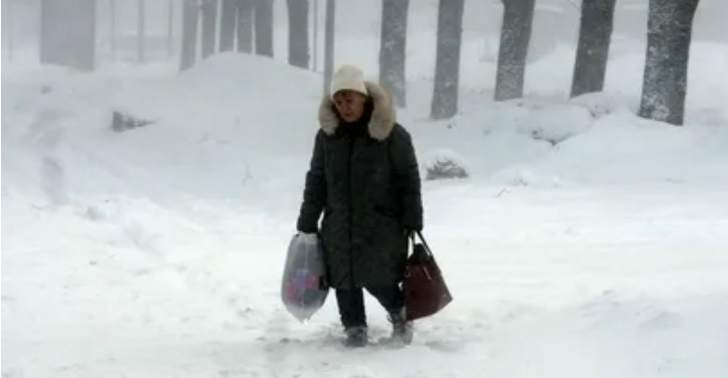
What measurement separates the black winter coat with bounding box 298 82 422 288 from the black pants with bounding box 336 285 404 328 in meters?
0.11

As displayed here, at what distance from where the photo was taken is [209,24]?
3909 centimetres

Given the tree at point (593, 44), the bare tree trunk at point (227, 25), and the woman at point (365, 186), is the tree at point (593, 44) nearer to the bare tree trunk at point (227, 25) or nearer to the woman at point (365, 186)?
the woman at point (365, 186)

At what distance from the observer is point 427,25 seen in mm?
65750

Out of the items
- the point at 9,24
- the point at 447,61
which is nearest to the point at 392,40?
the point at 447,61

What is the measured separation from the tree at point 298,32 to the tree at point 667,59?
13932mm

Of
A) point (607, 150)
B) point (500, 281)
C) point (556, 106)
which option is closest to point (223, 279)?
point (500, 281)

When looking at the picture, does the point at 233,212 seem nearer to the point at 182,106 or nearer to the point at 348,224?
the point at 348,224

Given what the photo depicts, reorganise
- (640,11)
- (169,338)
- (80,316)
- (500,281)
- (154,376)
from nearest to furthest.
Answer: (154,376) < (169,338) < (80,316) < (500,281) < (640,11)

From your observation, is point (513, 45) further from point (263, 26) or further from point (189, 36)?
point (189, 36)

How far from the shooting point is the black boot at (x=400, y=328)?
6.28m

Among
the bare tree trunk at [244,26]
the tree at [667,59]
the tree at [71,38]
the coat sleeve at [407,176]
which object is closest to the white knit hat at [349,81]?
the coat sleeve at [407,176]

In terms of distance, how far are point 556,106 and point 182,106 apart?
857cm

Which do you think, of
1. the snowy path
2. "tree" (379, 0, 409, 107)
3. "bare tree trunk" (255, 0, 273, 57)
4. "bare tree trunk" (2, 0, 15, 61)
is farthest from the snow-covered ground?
"bare tree trunk" (2, 0, 15, 61)

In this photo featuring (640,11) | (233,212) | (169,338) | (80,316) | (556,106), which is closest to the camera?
(169,338)
